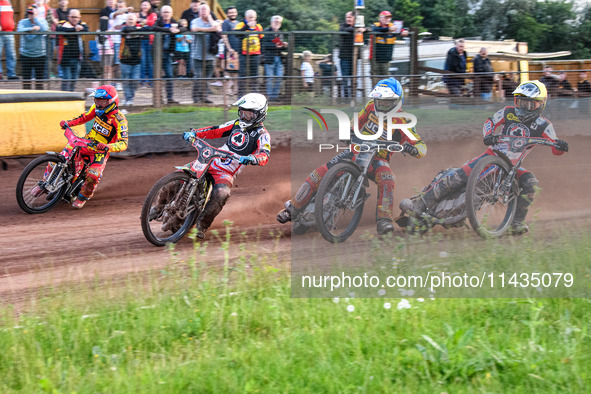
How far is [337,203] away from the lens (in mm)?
7848

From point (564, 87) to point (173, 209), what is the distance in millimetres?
10746

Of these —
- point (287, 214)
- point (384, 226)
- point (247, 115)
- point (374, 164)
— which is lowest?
point (384, 226)

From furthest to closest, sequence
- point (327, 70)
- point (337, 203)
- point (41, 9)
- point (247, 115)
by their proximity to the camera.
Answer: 1. point (327, 70)
2. point (41, 9)
3. point (247, 115)
4. point (337, 203)

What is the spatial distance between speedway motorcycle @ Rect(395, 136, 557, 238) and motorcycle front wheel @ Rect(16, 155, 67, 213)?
16.0 ft

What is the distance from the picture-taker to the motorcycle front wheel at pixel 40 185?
374 inches

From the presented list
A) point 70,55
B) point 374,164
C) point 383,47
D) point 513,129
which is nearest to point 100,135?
point 70,55

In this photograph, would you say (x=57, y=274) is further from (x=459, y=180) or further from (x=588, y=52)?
(x=588, y=52)

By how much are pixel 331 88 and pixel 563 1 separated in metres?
25.6

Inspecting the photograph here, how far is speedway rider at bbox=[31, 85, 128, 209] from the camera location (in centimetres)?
985

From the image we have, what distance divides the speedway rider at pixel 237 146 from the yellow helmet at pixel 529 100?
2910 millimetres

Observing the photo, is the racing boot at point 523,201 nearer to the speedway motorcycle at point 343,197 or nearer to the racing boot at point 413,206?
the racing boot at point 413,206

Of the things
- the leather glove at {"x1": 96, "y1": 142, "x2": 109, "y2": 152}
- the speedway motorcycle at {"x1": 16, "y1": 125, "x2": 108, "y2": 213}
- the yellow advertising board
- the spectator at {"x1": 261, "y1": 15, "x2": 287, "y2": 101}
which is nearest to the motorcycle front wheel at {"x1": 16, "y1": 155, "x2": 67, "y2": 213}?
the speedway motorcycle at {"x1": 16, "y1": 125, "x2": 108, "y2": 213}

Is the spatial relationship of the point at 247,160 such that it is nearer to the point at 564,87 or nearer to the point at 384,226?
the point at 384,226

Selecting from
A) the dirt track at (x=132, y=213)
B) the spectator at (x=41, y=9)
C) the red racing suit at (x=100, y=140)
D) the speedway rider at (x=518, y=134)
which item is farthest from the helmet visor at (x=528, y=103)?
the spectator at (x=41, y=9)
